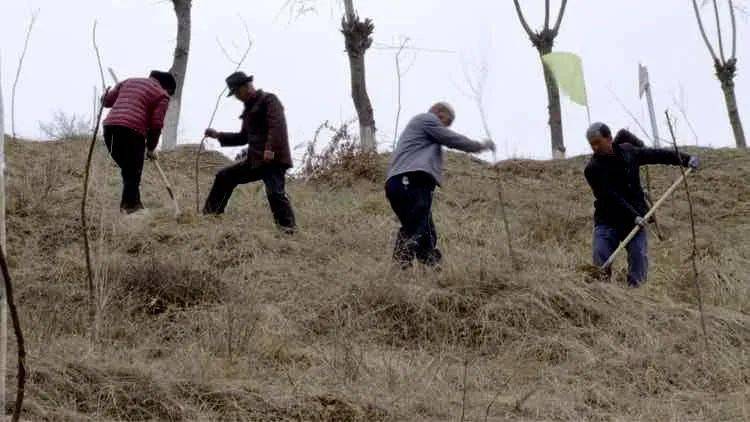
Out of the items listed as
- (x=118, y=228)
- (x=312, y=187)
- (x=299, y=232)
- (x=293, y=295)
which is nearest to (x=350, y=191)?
(x=312, y=187)

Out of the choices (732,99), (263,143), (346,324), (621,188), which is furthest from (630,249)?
(732,99)

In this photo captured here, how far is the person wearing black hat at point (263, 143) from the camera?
820cm

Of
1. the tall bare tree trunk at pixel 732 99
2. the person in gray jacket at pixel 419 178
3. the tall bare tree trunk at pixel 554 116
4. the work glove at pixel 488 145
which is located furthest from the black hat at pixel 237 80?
the tall bare tree trunk at pixel 732 99

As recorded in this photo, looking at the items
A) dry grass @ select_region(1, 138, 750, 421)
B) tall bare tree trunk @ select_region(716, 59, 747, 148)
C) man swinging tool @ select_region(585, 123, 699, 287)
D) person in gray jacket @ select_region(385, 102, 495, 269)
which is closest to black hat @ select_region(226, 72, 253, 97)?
dry grass @ select_region(1, 138, 750, 421)

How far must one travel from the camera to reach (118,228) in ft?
27.1

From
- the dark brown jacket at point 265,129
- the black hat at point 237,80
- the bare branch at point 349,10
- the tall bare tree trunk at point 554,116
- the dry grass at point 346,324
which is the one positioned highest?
the bare branch at point 349,10

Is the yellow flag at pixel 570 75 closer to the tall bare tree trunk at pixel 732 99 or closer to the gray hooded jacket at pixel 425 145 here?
the gray hooded jacket at pixel 425 145

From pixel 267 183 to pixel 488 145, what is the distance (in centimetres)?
209

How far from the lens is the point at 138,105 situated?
27.1ft

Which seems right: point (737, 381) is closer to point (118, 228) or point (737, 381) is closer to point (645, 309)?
point (645, 309)

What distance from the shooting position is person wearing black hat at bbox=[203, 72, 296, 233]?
26.9 feet

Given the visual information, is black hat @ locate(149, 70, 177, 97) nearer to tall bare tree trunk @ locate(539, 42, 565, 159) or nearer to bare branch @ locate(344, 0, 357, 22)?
bare branch @ locate(344, 0, 357, 22)

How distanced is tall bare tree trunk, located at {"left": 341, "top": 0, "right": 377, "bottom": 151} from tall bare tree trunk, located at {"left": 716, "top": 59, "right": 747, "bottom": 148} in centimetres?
567

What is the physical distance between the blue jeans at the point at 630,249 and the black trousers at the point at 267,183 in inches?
99.7
